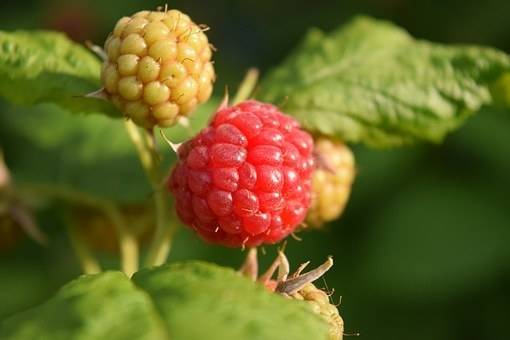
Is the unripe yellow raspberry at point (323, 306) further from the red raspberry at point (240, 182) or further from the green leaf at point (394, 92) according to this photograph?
the green leaf at point (394, 92)

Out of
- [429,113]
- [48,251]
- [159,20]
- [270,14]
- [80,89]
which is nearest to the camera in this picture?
[159,20]

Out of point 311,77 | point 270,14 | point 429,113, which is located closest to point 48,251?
point 311,77

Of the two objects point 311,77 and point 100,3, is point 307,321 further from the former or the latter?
point 100,3

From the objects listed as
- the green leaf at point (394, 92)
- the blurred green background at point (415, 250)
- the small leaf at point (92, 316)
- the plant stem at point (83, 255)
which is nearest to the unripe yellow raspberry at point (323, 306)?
the small leaf at point (92, 316)

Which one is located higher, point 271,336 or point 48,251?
point 271,336

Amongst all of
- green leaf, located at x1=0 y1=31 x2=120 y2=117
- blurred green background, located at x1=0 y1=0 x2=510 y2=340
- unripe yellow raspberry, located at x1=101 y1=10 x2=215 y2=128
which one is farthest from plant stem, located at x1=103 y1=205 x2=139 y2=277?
blurred green background, located at x1=0 y1=0 x2=510 y2=340

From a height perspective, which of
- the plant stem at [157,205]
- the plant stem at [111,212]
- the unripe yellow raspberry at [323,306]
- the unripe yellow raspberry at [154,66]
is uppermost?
the unripe yellow raspberry at [154,66]

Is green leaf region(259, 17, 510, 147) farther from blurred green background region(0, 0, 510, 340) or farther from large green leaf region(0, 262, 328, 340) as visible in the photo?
blurred green background region(0, 0, 510, 340)
